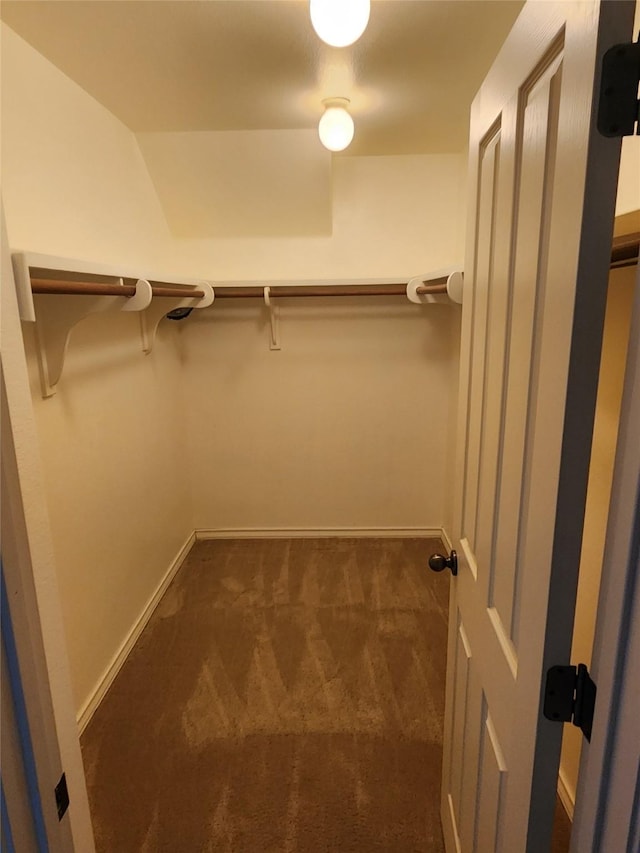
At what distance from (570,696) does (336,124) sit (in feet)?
6.81

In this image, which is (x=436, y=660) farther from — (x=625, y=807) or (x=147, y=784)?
(x=625, y=807)

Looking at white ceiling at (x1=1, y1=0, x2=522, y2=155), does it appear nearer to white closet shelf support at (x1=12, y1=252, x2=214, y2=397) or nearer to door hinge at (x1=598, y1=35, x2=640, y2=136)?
white closet shelf support at (x1=12, y1=252, x2=214, y2=397)

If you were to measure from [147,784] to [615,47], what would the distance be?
7.16 feet

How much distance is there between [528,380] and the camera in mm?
780

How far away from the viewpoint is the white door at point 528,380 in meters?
0.59

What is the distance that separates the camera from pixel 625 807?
1.91 feet

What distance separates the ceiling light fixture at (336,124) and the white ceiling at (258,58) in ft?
0.16

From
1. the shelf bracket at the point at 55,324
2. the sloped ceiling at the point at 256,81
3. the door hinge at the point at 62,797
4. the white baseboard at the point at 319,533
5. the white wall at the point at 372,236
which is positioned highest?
the sloped ceiling at the point at 256,81

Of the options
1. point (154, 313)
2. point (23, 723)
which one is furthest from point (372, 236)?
point (23, 723)

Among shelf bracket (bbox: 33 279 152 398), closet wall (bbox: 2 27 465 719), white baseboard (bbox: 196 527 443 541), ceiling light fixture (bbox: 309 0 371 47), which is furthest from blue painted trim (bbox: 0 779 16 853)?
white baseboard (bbox: 196 527 443 541)

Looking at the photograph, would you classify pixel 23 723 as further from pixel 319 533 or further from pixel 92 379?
pixel 319 533

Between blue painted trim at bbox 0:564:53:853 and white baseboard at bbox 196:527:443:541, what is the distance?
268 centimetres

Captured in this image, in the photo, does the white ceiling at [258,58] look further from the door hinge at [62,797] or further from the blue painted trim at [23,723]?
the door hinge at [62,797]

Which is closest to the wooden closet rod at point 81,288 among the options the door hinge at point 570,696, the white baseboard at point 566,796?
the door hinge at point 570,696
